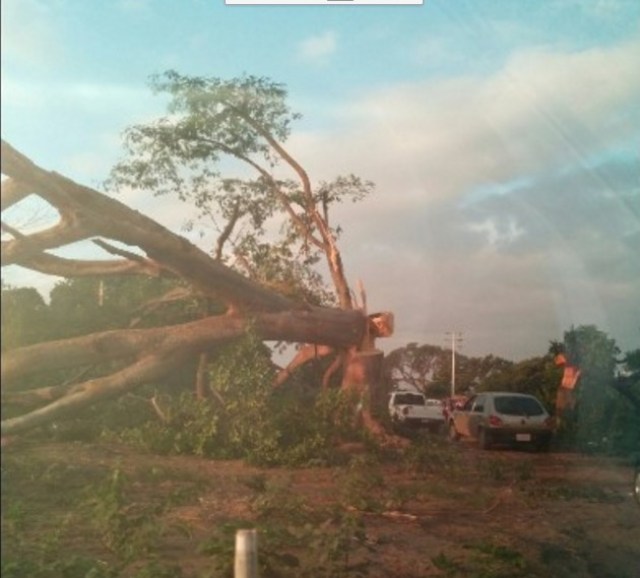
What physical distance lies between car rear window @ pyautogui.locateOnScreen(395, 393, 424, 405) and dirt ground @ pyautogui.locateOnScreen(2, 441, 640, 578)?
31 cm

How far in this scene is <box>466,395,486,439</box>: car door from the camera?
21.8ft

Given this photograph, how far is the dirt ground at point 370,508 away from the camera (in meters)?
5.57

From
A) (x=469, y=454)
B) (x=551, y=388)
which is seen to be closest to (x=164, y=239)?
(x=469, y=454)

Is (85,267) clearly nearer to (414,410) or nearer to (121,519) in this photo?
(121,519)

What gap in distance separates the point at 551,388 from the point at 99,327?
2.96 metres

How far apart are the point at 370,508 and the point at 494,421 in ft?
3.84

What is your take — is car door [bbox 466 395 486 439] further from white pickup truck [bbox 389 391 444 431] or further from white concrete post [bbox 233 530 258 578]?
white concrete post [bbox 233 530 258 578]

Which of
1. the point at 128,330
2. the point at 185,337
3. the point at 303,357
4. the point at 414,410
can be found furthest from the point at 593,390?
the point at 128,330

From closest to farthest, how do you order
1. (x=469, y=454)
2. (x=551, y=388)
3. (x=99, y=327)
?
(x=99, y=327)
(x=469, y=454)
(x=551, y=388)

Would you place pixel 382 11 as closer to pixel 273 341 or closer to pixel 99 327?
pixel 273 341

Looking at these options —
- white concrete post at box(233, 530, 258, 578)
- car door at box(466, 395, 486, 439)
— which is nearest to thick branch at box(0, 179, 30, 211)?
white concrete post at box(233, 530, 258, 578)

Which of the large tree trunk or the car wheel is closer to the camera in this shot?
the large tree trunk

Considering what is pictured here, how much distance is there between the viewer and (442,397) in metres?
6.67

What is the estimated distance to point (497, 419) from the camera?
22.2ft
